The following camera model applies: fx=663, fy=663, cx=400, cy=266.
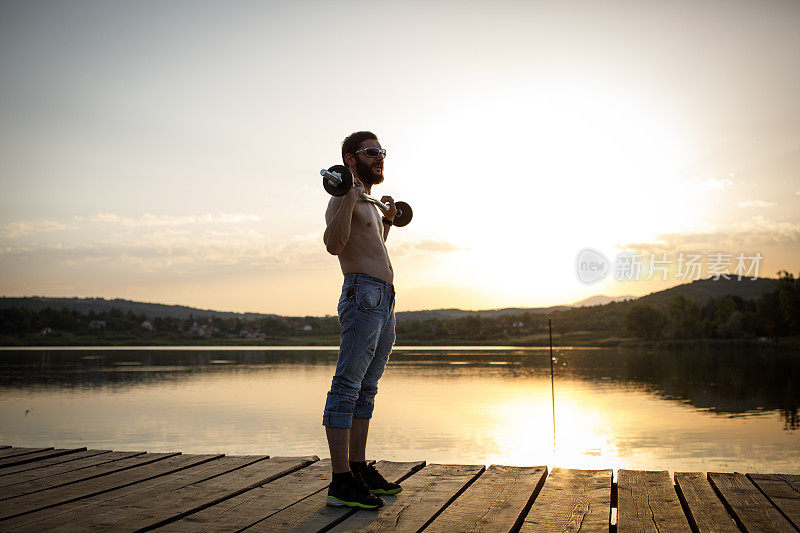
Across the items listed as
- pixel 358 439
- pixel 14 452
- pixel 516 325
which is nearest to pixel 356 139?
pixel 358 439

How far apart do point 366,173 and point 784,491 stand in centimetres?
316

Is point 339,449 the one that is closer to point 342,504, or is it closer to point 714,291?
point 342,504

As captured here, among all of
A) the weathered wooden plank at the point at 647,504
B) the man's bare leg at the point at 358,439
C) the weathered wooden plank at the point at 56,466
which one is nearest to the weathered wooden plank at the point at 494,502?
the weathered wooden plank at the point at 647,504

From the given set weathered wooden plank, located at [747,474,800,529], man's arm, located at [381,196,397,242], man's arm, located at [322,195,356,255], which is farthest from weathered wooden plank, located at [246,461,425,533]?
weathered wooden plank, located at [747,474,800,529]

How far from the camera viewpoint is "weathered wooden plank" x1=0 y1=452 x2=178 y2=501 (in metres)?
4.12

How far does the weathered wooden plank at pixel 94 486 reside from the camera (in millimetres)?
3686

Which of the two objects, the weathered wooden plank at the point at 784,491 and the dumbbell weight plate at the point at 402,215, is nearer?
the weathered wooden plank at the point at 784,491

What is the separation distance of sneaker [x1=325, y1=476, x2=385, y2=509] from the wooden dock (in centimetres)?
7

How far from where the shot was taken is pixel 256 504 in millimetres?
3766

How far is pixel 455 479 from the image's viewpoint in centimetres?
440

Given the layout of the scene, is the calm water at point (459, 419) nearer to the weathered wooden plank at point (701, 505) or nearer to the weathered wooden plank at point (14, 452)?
the weathered wooden plank at point (14, 452)

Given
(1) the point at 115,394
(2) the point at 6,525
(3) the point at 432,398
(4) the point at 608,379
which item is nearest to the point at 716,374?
(4) the point at 608,379

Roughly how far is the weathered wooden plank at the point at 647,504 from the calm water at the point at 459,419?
283 inches

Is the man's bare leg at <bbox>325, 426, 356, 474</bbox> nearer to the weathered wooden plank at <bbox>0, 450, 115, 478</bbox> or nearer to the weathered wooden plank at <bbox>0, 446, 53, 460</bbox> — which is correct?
the weathered wooden plank at <bbox>0, 450, 115, 478</bbox>
